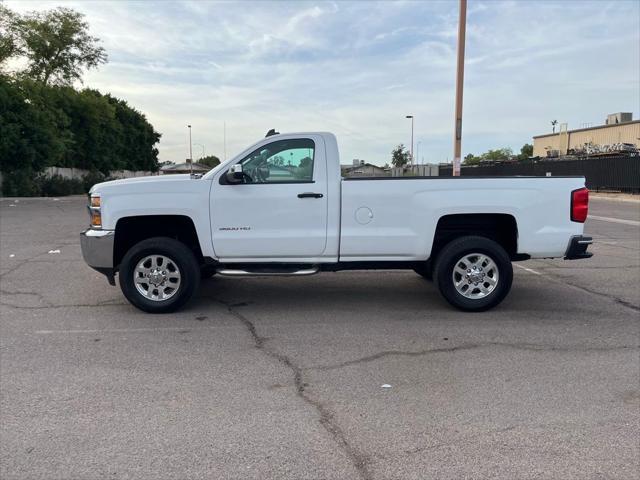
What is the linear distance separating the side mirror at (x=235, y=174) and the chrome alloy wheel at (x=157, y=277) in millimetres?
1166

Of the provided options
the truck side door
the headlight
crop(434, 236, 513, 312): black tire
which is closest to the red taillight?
crop(434, 236, 513, 312): black tire

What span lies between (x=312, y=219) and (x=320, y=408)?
271cm

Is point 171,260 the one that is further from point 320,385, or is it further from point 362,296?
point 320,385

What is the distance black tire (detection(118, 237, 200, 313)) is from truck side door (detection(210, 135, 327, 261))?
0.37m

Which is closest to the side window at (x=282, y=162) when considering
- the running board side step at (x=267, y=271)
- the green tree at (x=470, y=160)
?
the running board side step at (x=267, y=271)

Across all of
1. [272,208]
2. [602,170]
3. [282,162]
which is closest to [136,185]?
[272,208]

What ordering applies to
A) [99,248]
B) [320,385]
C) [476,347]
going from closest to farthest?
[320,385] < [476,347] < [99,248]

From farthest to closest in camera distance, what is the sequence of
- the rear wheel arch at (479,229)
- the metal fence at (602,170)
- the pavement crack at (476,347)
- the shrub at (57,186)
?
the shrub at (57,186) → the metal fence at (602,170) → the rear wheel arch at (479,229) → the pavement crack at (476,347)

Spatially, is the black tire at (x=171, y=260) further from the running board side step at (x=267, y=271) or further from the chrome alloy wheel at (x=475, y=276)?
the chrome alloy wheel at (x=475, y=276)

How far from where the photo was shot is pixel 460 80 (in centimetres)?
1636

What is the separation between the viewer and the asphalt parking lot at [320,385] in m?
3.23

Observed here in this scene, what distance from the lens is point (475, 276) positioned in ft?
20.8

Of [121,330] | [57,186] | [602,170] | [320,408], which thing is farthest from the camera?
[57,186]

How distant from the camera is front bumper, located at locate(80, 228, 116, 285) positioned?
6152mm
